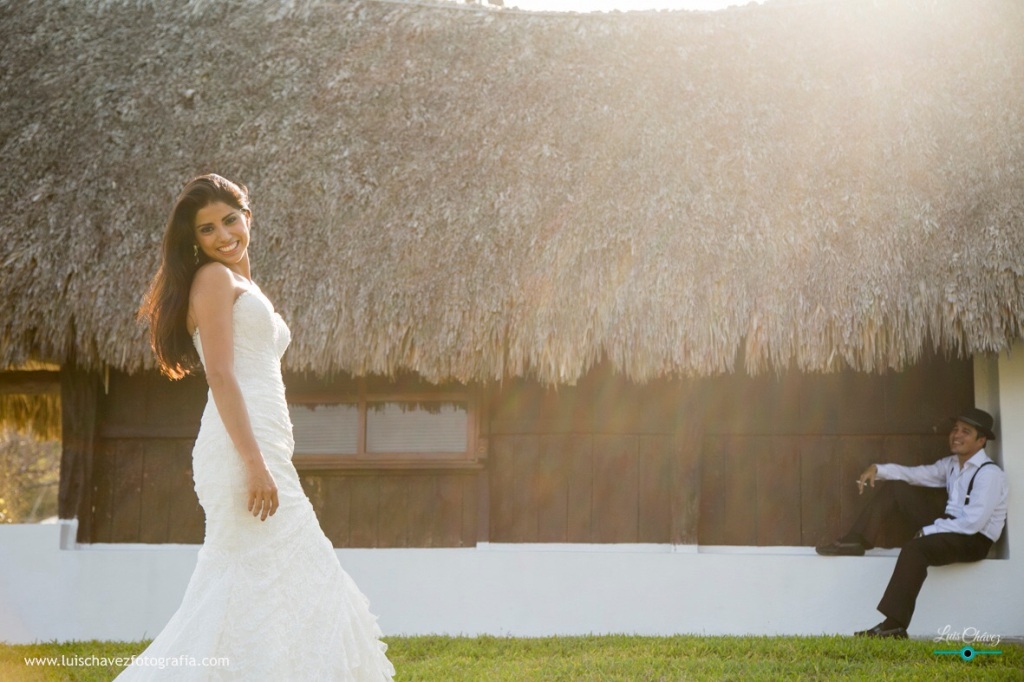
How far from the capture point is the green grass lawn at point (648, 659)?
4.38 metres

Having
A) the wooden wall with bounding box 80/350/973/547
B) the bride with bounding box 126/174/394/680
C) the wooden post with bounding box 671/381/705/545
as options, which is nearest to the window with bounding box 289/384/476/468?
the wooden wall with bounding box 80/350/973/547

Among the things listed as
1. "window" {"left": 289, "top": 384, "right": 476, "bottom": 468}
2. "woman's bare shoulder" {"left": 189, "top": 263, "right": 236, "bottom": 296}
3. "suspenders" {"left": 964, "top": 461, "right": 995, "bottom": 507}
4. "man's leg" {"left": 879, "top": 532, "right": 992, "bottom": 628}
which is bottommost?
"man's leg" {"left": 879, "top": 532, "right": 992, "bottom": 628}

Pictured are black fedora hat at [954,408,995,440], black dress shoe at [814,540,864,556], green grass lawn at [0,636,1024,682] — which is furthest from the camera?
black dress shoe at [814,540,864,556]

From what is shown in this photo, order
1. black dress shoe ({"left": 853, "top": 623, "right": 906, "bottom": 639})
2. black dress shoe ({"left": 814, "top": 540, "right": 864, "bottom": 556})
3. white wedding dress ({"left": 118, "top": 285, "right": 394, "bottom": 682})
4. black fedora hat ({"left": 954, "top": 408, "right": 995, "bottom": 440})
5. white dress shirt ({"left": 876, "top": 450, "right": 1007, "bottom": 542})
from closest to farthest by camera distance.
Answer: white wedding dress ({"left": 118, "top": 285, "right": 394, "bottom": 682})
black dress shoe ({"left": 853, "top": 623, "right": 906, "bottom": 639})
white dress shirt ({"left": 876, "top": 450, "right": 1007, "bottom": 542})
black fedora hat ({"left": 954, "top": 408, "right": 995, "bottom": 440})
black dress shoe ({"left": 814, "top": 540, "right": 864, "bottom": 556})

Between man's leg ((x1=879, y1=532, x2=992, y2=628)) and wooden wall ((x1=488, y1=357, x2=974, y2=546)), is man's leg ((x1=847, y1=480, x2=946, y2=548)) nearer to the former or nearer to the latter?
wooden wall ((x1=488, y1=357, x2=974, y2=546))

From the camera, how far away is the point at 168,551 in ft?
19.6

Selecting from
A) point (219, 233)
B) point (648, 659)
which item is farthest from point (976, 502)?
point (219, 233)

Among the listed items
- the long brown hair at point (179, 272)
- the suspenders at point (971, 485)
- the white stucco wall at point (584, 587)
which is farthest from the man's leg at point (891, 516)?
the long brown hair at point (179, 272)

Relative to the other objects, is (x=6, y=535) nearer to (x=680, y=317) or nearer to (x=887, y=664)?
(x=680, y=317)

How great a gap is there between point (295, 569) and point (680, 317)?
333cm

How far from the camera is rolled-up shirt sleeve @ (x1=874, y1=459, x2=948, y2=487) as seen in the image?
18.8 feet

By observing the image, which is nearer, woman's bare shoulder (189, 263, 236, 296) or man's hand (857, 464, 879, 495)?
woman's bare shoulder (189, 263, 236, 296)

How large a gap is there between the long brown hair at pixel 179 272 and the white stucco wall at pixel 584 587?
3.35m

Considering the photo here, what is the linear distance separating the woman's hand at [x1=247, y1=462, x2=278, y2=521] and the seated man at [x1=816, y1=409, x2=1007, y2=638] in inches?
146
